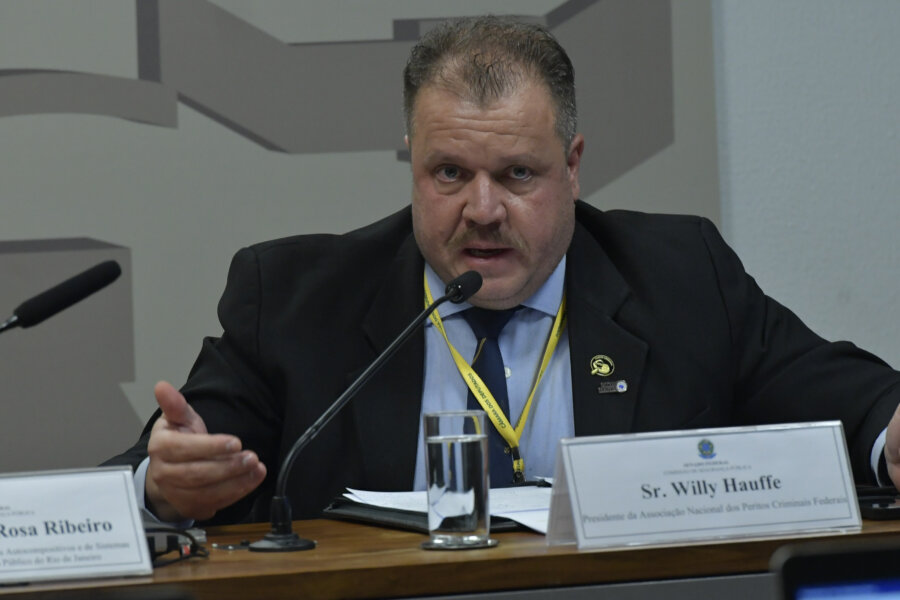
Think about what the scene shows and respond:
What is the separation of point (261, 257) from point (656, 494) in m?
1.16

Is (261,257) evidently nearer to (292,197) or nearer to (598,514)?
(292,197)

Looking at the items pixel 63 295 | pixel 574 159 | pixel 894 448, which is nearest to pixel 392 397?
pixel 574 159

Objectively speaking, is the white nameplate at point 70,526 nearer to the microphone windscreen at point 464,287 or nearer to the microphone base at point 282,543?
the microphone base at point 282,543

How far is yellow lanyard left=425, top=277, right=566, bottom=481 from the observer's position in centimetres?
194

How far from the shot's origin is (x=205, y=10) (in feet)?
8.77

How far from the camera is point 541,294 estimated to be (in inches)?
85.0

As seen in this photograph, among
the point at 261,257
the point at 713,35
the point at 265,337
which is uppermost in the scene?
the point at 713,35

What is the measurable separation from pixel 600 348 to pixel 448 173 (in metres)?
0.41

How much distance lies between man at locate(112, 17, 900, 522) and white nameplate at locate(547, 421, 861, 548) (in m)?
0.61

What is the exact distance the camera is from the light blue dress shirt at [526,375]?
201 centimetres

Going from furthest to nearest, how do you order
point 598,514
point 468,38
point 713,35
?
point 713,35, point 468,38, point 598,514

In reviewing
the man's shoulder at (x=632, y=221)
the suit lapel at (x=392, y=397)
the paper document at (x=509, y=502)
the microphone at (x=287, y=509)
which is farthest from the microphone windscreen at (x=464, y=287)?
the man's shoulder at (x=632, y=221)

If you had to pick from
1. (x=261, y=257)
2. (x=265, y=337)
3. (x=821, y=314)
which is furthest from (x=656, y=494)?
(x=821, y=314)

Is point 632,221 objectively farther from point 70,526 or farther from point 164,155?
point 70,526
